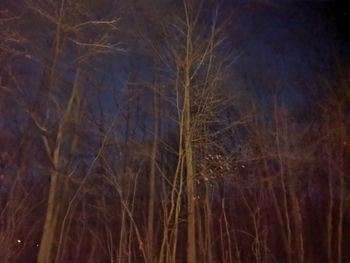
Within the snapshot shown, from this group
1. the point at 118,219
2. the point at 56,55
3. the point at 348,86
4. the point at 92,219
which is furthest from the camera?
the point at 92,219

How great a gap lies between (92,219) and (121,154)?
8.44m

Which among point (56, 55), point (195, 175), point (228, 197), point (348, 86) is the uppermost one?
point (348, 86)

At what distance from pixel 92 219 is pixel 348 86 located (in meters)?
A: 18.2

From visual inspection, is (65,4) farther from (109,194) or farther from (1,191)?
(109,194)

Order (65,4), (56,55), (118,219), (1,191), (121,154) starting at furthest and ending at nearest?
(118,219) < (121,154) < (1,191) < (56,55) < (65,4)

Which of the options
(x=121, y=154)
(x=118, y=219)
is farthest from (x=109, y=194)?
(x=121, y=154)

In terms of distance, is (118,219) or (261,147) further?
(118,219)

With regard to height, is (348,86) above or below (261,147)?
above

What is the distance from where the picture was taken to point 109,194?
2766cm

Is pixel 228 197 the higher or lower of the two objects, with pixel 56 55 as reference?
lower

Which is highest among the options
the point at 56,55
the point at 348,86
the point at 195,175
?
the point at 348,86

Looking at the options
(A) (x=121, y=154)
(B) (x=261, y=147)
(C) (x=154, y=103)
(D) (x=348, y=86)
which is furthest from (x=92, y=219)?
(D) (x=348, y=86)

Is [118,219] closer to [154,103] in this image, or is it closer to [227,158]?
[154,103]

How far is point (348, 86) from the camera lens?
66.9ft
